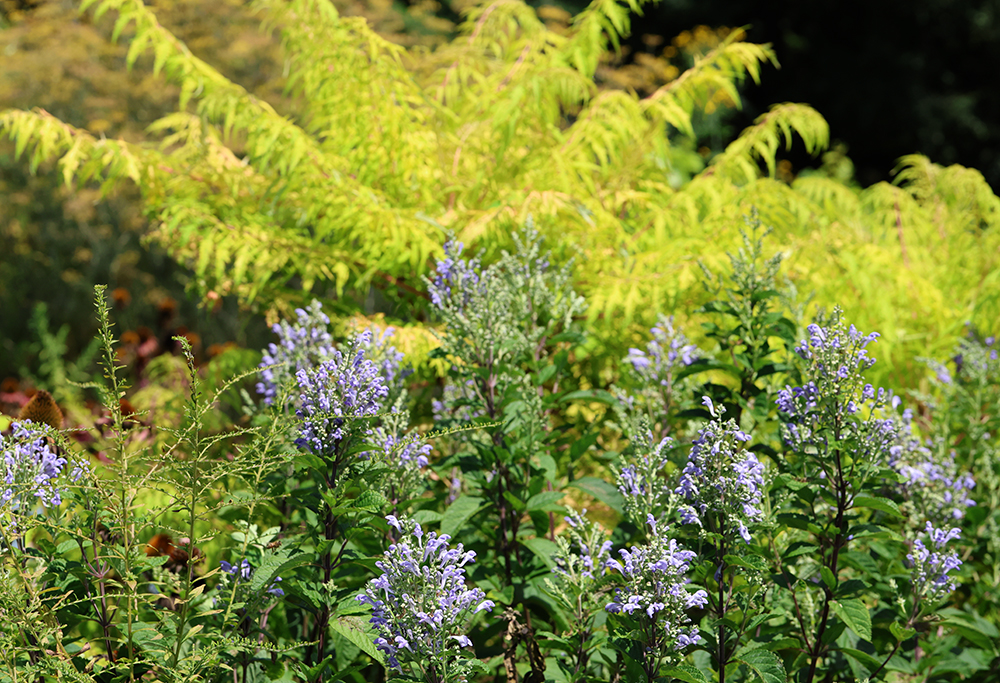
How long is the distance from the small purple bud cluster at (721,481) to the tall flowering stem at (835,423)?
21 centimetres

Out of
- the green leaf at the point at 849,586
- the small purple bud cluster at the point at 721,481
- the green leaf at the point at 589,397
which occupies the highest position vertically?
the small purple bud cluster at the point at 721,481

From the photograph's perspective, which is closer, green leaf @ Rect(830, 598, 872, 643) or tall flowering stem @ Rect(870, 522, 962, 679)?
green leaf @ Rect(830, 598, 872, 643)

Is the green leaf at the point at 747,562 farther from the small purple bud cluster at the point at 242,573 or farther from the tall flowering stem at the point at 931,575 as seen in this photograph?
the small purple bud cluster at the point at 242,573

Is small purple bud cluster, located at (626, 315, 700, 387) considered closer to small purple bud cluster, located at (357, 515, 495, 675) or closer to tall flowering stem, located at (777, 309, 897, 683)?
tall flowering stem, located at (777, 309, 897, 683)

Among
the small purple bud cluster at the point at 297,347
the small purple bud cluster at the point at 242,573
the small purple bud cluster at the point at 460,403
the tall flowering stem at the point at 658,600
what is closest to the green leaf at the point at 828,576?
the tall flowering stem at the point at 658,600

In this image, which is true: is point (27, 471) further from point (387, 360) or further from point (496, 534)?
point (496, 534)

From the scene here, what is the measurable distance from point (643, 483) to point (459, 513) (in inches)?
17.3

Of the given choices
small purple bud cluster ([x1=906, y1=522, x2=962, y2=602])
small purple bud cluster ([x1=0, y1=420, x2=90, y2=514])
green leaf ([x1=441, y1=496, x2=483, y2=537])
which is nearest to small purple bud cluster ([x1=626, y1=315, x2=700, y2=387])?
green leaf ([x1=441, y1=496, x2=483, y2=537])

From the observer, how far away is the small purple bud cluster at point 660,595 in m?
1.44

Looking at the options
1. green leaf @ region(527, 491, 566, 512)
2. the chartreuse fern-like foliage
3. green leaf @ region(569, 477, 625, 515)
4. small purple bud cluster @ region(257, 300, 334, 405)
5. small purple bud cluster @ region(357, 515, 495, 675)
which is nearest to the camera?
small purple bud cluster @ region(357, 515, 495, 675)

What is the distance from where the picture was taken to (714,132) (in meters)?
10.8

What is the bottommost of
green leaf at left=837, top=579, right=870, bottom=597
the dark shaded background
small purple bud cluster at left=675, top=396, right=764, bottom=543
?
the dark shaded background

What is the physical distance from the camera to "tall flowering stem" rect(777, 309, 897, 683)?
1.65 metres

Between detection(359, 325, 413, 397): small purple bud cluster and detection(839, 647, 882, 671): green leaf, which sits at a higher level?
detection(359, 325, 413, 397): small purple bud cluster
